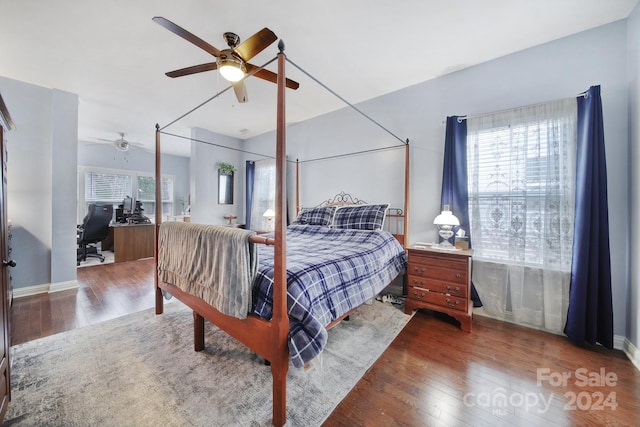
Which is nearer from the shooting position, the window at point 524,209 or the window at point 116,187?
the window at point 524,209

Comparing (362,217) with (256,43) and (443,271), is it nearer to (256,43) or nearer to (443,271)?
(443,271)

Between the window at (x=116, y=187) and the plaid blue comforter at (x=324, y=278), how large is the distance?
236 inches

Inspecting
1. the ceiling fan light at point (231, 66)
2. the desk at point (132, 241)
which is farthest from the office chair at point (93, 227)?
the ceiling fan light at point (231, 66)

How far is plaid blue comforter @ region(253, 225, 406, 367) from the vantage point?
4.30ft

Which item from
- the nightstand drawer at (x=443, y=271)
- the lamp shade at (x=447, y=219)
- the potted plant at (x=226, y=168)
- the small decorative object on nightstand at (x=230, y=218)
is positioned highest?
the potted plant at (x=226, y=168)

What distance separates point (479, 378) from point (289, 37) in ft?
10.2

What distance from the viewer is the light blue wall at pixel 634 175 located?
70.6 inches

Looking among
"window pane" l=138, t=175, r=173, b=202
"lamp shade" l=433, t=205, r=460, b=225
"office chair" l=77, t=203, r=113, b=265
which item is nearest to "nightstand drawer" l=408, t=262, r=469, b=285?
"lamp shade" l=433, t=205, r=460, b=225

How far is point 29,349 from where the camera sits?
1.88m

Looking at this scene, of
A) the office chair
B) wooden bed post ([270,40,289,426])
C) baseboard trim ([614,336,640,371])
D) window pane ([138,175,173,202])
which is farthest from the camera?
window pane ([138,175,173,202])

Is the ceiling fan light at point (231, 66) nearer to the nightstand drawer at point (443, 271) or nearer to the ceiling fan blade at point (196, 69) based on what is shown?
the ceiling fan blade at point (196, 69)

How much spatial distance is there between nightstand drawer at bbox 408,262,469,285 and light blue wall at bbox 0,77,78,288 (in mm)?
4504

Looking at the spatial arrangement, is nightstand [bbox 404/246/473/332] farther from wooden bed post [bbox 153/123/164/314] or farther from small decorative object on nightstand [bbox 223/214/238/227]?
small decorative object on nightstand [bbox 223/214/238/227]

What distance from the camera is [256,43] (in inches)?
64.9
